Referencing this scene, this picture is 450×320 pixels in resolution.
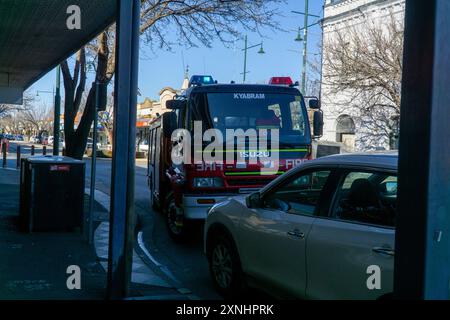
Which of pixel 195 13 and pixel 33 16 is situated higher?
pixel 195 13

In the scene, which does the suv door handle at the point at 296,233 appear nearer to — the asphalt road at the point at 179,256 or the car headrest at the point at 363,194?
the car headrest at the point at 363,194

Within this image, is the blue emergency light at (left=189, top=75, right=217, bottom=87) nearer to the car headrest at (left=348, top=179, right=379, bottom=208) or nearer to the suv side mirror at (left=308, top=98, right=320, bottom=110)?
the suv side mirror at (left=308, top=98, right=320, bottom=110)

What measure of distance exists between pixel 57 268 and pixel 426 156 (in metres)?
5.24

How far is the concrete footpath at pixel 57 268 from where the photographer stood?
5.16 metres

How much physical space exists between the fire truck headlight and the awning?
2661 mm

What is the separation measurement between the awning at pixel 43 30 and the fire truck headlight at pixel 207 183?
2661mm

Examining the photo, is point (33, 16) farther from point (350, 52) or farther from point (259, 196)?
point (350, 52)

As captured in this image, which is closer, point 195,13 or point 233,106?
point 233,106

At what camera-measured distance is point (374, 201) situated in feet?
12.5

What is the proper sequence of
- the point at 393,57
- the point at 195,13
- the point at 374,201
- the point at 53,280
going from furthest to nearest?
the point at 393,57 < the point at 195,13 < the point at 53,280 < the point at 374,201

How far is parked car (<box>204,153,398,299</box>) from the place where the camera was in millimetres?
3533

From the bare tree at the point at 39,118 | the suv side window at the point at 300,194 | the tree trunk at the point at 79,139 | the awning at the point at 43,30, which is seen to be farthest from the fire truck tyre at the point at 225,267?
the bare tree at the point at 39,118
